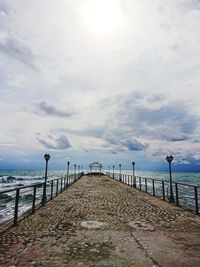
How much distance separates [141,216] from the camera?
30.0ft

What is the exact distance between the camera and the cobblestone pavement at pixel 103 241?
15.1 ft

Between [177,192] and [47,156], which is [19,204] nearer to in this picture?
[47,156]

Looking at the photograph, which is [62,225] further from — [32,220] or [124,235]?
[124,235]

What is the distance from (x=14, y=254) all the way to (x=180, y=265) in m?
3.31

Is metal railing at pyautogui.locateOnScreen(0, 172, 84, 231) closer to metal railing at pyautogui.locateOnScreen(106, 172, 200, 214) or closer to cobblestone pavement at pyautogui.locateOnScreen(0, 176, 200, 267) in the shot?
cobblestone pavement at pyautogui.locateOnScreen(0, 176, 200, 267)

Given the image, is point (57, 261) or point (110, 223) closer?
point (57, 261)

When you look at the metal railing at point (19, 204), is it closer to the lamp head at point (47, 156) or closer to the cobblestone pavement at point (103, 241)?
the cobblestone pavement at point (103, 241)

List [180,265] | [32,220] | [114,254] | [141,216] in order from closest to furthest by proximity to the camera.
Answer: [180,265] → [114,254] → [32,220] → [141,216]

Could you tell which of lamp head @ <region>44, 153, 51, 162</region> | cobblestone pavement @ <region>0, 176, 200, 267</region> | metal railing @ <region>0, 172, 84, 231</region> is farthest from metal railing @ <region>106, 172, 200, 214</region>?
lamp head @ <region>44, 153, 51, 162</region>

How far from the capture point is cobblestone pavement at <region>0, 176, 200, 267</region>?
4.61 meters

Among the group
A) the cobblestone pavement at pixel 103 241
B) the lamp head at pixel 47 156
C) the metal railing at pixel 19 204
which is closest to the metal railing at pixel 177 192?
the cobblestone pavement at pixel 103 241

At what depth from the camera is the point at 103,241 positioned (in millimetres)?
A: 5859

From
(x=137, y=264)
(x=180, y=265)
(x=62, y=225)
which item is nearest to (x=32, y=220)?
(x=62, y=225)

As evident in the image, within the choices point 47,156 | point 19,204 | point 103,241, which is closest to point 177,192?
point 103,241
